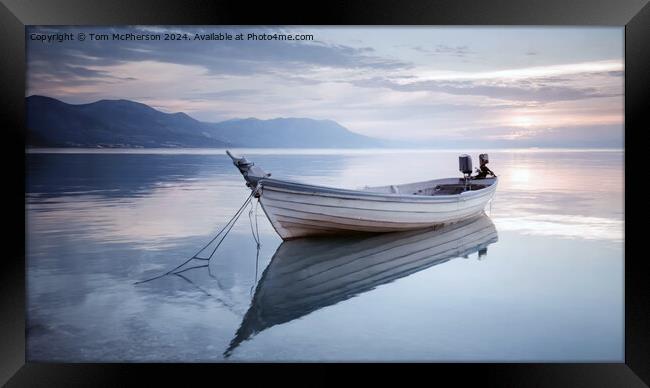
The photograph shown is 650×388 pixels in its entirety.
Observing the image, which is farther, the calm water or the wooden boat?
the wooden boat

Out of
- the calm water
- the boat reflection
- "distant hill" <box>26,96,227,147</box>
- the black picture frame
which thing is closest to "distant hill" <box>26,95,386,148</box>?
"distant hill" <box>26,96,227,147</box>

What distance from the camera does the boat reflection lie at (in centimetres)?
507

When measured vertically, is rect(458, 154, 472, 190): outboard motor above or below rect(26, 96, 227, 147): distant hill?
below

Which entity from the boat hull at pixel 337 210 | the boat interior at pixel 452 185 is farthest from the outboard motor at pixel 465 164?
the boat hull at pixel 337 210

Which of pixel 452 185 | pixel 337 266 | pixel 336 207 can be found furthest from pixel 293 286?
pixel 452 185

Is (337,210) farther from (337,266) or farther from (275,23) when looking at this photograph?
(275,23)

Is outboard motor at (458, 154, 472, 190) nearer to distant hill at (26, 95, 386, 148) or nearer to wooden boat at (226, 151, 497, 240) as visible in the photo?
wooden boat at (226, 151, 497, 240)

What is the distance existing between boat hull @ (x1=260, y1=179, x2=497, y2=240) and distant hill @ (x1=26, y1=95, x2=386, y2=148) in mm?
536

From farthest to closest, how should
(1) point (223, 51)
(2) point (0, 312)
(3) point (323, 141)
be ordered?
(3) point (323, 141) < (1) point (223, 51) < (2) point (0, 312)

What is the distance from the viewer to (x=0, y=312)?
14.4 feet

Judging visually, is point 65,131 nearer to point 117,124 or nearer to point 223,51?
point 117,124

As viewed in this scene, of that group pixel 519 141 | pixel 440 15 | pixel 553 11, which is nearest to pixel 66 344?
pixel 440 15

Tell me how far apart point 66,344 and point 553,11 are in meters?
4.02

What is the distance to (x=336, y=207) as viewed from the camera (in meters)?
6.35
